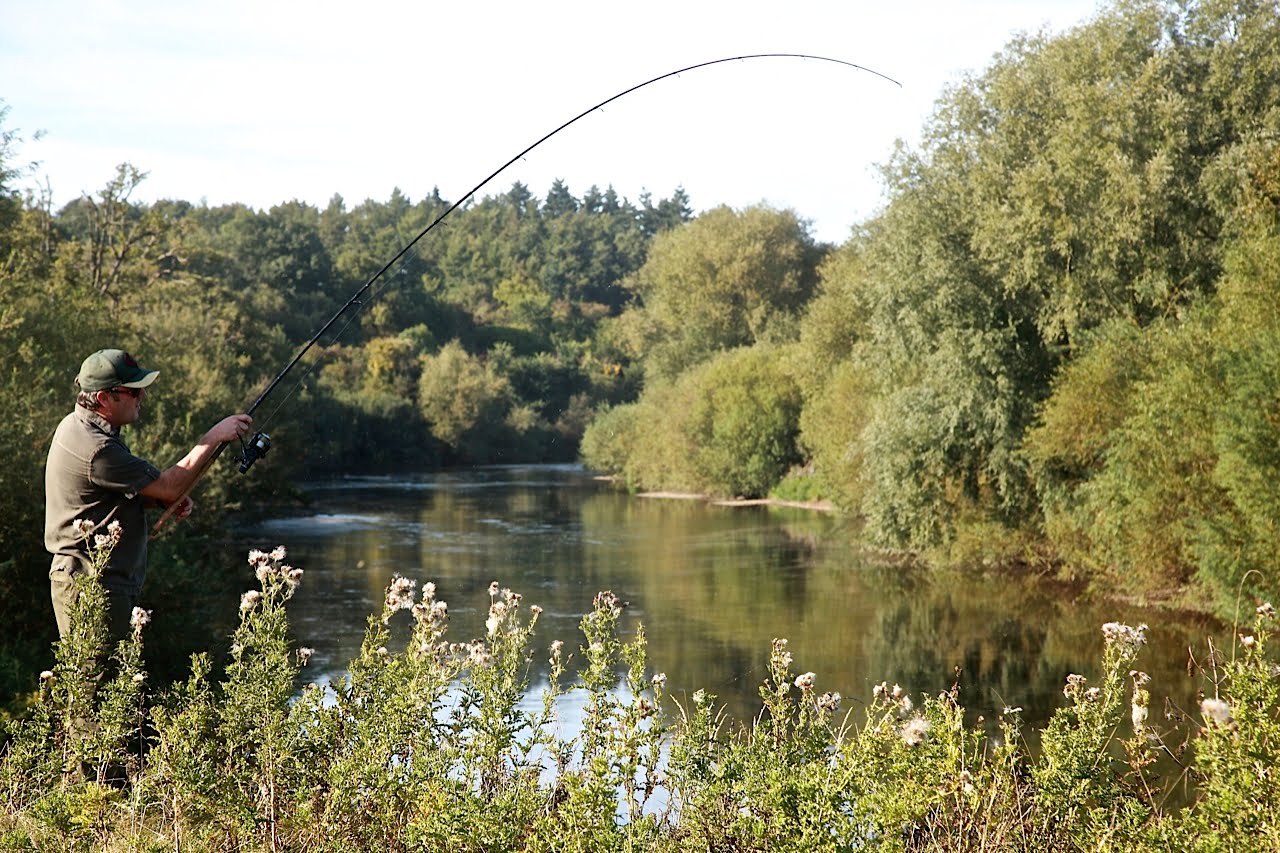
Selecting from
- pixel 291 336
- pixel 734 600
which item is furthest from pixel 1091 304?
pixel 291 336

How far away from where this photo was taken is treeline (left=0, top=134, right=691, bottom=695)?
561 inches

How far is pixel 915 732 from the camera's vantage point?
418 centimetres

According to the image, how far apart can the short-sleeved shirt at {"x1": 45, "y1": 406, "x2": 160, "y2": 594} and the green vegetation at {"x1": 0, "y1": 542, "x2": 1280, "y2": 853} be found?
1.51ft

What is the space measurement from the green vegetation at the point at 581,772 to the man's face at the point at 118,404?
86 centimetres

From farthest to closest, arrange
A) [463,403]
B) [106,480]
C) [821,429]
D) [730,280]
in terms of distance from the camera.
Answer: [463,403], [730,280], [821,429], [106,480]

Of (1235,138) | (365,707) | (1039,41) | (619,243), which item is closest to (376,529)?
(1039,41)

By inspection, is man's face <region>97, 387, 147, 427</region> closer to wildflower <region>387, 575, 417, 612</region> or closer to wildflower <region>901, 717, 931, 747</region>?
wildflower <region>387, 575, 417, 612</region>

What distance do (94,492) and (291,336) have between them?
59.3 metres

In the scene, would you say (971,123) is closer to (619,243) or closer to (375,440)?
(375,440)

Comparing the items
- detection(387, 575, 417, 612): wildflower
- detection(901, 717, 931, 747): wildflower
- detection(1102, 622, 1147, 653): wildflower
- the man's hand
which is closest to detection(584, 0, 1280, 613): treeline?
detection(1102, 622, 1147, 653): wildflower

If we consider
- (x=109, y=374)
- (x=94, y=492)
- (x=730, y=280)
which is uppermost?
(x=730, y=280)

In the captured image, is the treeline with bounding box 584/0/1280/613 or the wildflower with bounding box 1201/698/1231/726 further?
the treeline with bounding box 584/0/1280/613

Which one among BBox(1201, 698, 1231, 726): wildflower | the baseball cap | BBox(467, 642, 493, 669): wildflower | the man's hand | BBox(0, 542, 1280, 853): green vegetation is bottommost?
BBox(0, 542, 1280, 853): green vegetation

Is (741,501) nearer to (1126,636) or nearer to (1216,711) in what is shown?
(1126,636)
